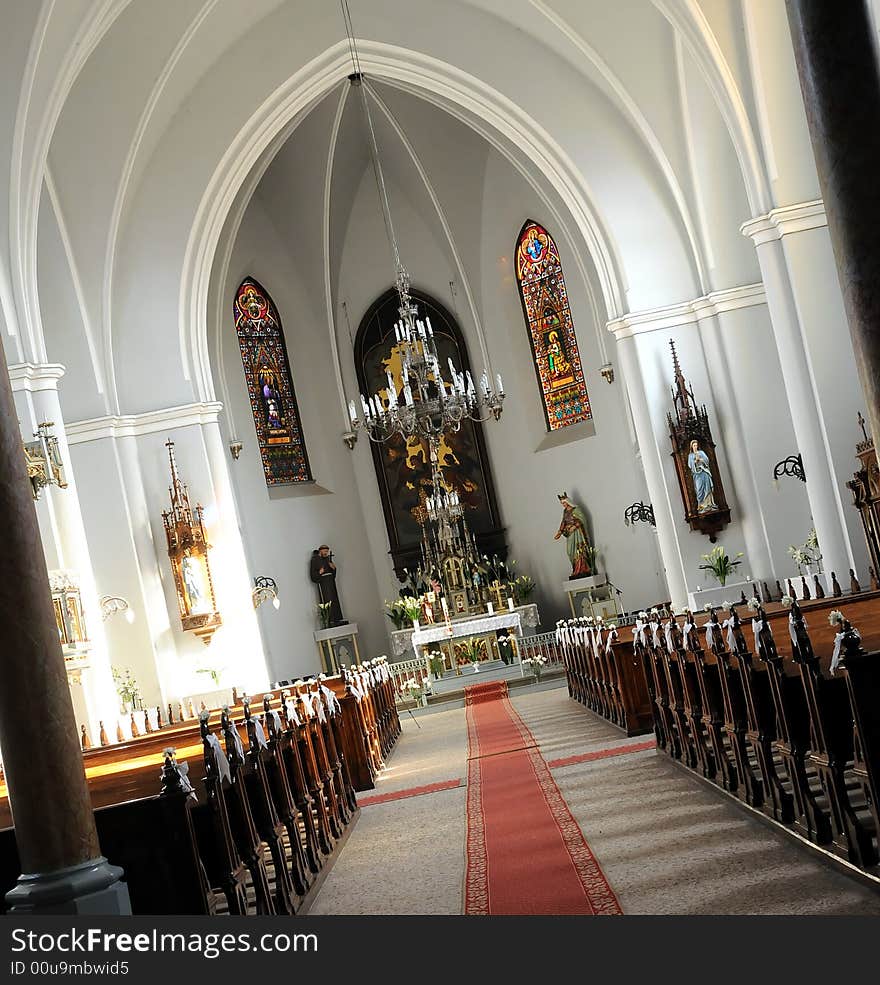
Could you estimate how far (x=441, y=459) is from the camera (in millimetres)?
23828

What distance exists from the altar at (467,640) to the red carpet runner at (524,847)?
8093mm

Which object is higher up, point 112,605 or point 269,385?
point 269,385

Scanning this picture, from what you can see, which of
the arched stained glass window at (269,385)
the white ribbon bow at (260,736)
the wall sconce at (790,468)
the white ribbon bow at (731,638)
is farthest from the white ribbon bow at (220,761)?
the arched stained glass window at (269,385)

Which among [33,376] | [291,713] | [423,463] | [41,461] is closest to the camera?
[291,713]

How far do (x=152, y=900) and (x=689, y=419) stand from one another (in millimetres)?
12693

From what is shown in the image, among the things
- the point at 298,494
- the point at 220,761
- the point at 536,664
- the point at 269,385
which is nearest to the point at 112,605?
the point at 536,664

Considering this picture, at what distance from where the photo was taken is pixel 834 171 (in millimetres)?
4418

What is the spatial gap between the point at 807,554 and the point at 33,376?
A: 9.74 m

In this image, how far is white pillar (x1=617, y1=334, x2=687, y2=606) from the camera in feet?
54.7

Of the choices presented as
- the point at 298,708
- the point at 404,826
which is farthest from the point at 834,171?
the point at 298,708

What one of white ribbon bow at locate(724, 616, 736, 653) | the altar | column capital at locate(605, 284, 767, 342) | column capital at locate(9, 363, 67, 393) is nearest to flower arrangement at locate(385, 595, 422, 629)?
the altar

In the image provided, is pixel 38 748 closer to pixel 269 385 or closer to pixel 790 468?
pixel 790 468

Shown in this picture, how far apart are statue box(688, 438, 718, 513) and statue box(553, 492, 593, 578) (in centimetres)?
518

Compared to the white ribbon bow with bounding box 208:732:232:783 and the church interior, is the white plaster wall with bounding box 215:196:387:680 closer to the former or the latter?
the church interior
